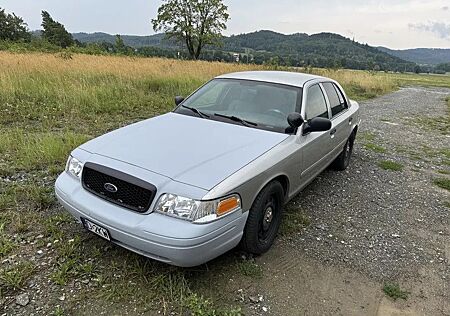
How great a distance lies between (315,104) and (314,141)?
0.57 metres

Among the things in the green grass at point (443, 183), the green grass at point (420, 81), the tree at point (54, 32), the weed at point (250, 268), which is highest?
the tree at point (54, 32)

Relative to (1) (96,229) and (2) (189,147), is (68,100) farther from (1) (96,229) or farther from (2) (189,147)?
(1) (96,229)

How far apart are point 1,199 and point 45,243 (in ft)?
3.38

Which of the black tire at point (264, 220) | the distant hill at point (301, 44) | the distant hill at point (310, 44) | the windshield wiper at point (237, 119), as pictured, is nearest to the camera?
the black tire at point (264, 220)

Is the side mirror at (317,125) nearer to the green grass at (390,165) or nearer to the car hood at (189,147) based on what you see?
the car hood at (189,147)

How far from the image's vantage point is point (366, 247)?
3.35 metres

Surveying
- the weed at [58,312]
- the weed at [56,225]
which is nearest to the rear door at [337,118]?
the weed at [56,225]

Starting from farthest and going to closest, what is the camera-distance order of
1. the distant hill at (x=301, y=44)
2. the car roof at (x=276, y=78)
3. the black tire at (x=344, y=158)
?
the distant hill at (x=301, y=44) → the black tire at (x=344, y=158) → the car roof at (x=276, y=78)

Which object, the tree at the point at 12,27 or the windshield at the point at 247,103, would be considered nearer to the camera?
the windshield at the point at 247,103

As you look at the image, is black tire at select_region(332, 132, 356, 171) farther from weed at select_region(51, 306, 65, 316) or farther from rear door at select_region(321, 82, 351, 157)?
weed at select_region(51, 306, 65, 316)

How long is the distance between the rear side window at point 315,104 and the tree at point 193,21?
3447 centimetres

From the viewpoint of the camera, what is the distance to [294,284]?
8.93ft

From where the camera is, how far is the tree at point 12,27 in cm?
4134

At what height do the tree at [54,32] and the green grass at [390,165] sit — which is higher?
the tree at [54,32]
